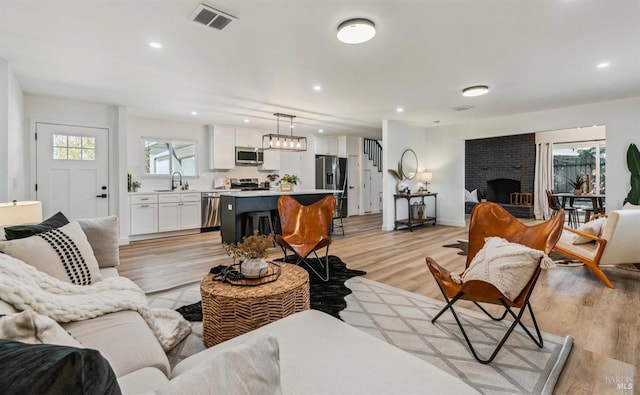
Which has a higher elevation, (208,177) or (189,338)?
(208,177)

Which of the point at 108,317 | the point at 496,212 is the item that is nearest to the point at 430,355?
the point at 496,212

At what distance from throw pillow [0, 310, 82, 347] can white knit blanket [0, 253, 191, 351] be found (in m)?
0.57

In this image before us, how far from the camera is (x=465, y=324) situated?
2.38 m

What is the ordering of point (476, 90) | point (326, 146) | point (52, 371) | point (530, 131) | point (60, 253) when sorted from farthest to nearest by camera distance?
1. point (326, 146)
2. point (530, 131)
3. point (476, 90)
4. point (60, 253)
5. point (52, 371)

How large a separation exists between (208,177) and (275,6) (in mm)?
5457

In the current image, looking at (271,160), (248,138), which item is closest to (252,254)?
(248,138)

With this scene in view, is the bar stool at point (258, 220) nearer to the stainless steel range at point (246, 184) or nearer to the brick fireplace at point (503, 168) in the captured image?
the stainless steel range at point (246, 184)

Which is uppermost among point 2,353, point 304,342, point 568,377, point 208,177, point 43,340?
point 208,177

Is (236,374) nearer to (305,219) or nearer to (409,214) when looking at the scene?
(305,219)

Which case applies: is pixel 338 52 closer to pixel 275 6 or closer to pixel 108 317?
pixel 275 6

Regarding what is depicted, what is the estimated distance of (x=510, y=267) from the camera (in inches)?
74.5

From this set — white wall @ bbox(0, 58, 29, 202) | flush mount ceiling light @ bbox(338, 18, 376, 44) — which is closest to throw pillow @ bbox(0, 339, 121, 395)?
flush mount ceiling light @ bbox(338, 18, 376, 44)

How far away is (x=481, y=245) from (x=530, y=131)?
496 cm

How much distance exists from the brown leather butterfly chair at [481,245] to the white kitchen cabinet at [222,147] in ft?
18.9
